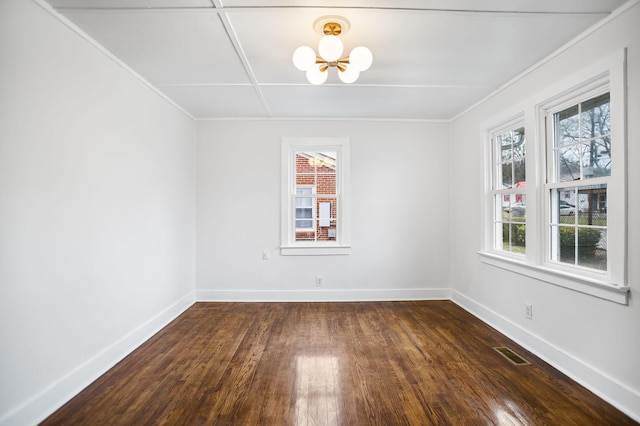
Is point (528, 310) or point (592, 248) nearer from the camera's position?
point (592, 248)

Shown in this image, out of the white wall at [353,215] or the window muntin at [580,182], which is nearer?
the window muntin at [580,182]

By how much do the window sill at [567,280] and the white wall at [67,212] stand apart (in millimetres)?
3565

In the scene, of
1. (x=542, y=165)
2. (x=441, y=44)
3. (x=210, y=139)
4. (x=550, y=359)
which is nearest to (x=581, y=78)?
(x=542, y=165)

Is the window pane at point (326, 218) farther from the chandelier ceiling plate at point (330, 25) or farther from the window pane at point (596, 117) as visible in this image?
the window pane at point (596, 117)

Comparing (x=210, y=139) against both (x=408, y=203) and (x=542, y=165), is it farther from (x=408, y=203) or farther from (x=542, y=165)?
(x=542, y=165)

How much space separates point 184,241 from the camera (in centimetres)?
384

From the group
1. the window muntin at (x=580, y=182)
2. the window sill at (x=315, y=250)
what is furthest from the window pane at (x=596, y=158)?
the window sill at (x=315, y=250)

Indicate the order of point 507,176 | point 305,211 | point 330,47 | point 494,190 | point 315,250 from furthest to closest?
1. point 305,211
2. point 315,250
3. point 494,190
4. point 507,176
5. point 330,47

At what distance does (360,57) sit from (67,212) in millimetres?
2232

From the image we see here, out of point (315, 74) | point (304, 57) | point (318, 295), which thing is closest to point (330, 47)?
point (304, 57)

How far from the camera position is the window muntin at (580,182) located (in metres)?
2.16

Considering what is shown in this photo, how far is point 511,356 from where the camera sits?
101 inches

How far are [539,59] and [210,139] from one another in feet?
12.2

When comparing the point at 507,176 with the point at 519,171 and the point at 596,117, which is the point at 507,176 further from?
the point at 596,117
